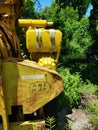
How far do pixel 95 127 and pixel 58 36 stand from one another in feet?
4.33

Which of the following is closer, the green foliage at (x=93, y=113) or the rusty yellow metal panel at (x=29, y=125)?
the rusty yellow metal panel at (x=29, y=125)

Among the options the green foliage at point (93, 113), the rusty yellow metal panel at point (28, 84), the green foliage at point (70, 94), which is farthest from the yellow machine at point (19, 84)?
the green foliage at point (70, 94)

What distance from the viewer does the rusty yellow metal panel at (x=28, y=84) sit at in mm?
5219

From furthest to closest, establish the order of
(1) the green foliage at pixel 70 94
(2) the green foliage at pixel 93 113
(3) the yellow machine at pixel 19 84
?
(1) the green foliage at pixel 70 94 < (2) the green foliage at pixel 93 113 < (3) the yellow machine at pixel 19 84

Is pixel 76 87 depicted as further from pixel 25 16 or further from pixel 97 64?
pixel 25 16

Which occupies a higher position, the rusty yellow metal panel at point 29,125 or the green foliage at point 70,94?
the rusty yellow metal panel at point 29,125

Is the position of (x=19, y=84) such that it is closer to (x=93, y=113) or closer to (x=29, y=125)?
(x=29, y=125)

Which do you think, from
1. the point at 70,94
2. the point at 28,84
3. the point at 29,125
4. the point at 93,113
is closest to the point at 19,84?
the point at 28,84

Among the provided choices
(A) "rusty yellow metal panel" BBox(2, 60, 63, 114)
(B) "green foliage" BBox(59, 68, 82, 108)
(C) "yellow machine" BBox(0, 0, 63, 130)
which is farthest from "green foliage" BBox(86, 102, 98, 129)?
(A) "rusty yellow metal panel" BBox(2, 60, 63, 114)

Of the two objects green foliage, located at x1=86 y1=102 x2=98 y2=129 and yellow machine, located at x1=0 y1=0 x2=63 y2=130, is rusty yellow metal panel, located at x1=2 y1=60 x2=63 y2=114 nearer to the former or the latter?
yellow machine, located at x1=0 y1=0 x2=63 y2=130

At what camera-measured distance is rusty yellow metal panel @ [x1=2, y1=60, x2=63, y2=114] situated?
522 centimetres

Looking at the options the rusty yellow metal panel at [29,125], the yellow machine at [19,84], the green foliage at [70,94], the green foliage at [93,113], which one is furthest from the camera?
the green foliage at [70,94]

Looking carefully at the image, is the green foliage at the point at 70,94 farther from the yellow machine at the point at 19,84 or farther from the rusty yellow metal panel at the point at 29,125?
the rusty yellow metal panel at the point at 29,125

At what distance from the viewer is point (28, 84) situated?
529 centimetres
